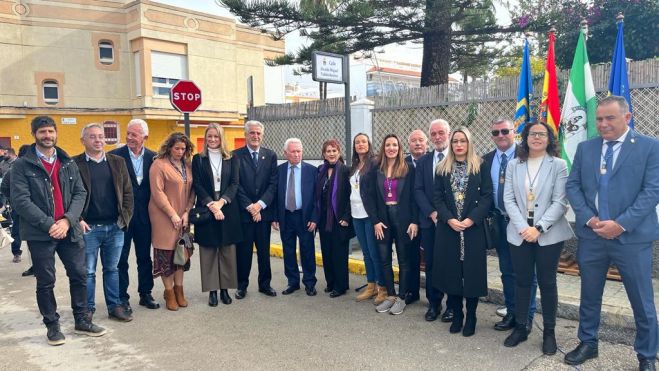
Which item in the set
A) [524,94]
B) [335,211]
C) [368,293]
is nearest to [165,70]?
[335,211]

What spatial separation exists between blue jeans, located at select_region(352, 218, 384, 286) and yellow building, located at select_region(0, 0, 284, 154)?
21508 mm

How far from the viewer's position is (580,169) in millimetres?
3822

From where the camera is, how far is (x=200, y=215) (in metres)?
5.29

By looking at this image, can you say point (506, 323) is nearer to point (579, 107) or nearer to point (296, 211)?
point (296, 211)

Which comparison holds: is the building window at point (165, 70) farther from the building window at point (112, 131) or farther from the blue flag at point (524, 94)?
the blue flag at point (524, 94)

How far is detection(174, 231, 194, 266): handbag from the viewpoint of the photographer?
17.3 feet

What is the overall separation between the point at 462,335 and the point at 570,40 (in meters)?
5.66

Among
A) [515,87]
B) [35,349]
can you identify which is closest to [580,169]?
[515,87]

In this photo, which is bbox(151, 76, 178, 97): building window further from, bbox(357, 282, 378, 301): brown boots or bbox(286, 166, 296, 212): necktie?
bbox(357, 282, 378, 301): brown boots

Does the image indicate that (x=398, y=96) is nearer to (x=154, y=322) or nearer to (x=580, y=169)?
(x=580, y=169)

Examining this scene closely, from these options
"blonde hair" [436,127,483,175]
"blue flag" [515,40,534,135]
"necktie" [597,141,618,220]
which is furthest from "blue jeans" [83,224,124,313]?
"blue flag" [515,40,534,135]

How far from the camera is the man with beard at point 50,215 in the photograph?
13.9 ft

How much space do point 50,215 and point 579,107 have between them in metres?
5.62

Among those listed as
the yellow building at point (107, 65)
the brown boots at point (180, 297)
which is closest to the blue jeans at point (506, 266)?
the brown boots at point (180, 297)
